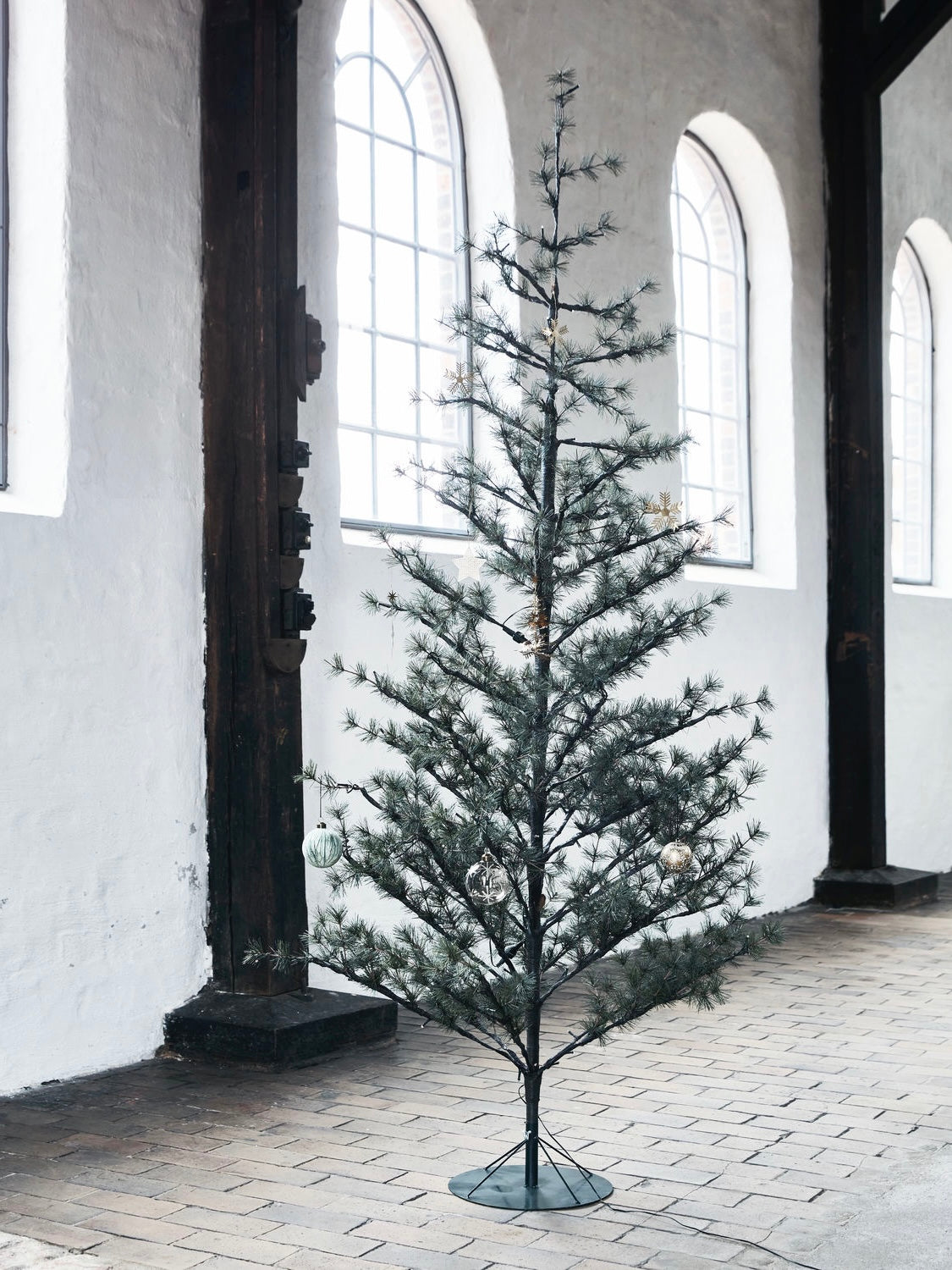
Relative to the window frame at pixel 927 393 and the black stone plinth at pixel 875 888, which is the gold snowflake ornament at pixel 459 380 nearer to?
the black stone plinth at pixel 875 888

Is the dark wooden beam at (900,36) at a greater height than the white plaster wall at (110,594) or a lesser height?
greater

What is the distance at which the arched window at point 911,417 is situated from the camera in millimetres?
9570

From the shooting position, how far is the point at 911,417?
9.69 m

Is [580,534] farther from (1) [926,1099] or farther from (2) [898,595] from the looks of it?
(2) [898,595]

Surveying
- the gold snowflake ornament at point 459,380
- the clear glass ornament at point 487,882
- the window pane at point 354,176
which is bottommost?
the clear glass ornament at point 487,882

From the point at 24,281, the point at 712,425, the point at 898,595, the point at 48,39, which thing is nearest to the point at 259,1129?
the point at 24,281

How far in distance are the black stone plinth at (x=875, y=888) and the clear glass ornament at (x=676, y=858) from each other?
4727mm

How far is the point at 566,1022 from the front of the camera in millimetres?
5105

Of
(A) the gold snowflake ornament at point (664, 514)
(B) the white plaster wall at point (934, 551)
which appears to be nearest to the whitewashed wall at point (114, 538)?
(A) the gold snowflake ornament at point (664, 514)

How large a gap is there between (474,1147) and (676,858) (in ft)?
3.20

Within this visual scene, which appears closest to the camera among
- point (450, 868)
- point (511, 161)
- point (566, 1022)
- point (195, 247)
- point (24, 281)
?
Answer: point (450, 868)

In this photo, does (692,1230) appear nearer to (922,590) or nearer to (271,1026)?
(271,1026)

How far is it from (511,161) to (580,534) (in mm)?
3168

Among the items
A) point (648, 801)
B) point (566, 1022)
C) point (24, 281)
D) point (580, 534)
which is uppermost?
point (24, 281)
